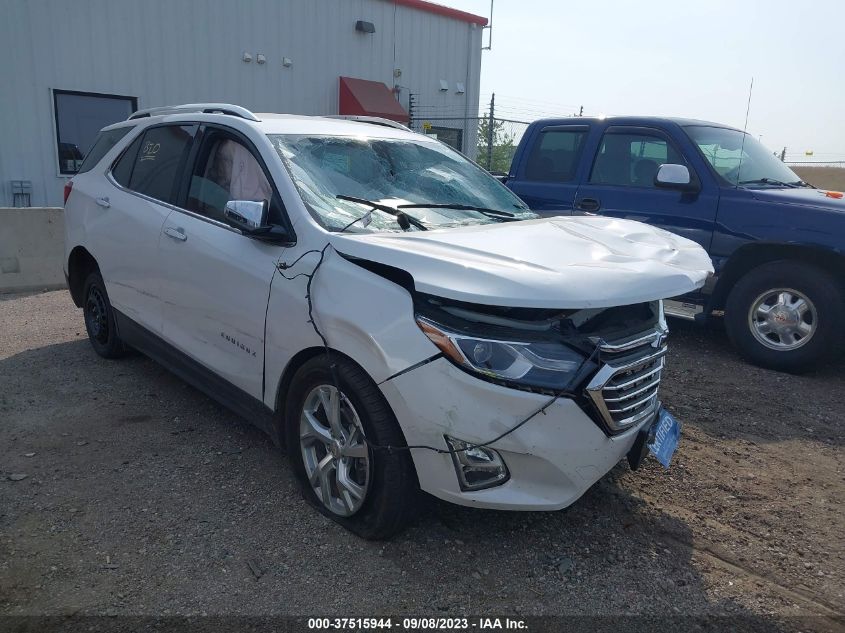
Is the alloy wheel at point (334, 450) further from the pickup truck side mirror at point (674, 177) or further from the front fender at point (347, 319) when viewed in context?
the pickup truck side mirror at point (674, 177)

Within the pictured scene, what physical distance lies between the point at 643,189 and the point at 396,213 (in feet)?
11.8

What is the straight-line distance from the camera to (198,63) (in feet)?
42.8

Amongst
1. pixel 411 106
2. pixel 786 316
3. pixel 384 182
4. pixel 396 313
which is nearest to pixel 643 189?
pixel 786 316

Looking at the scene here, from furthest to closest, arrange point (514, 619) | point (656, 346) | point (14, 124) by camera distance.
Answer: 1. point (14, 124)
2. point (656, 346)
3. point (514, 619)

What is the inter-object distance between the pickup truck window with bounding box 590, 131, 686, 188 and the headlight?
4.12 metres

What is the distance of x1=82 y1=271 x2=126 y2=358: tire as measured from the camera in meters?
5.04

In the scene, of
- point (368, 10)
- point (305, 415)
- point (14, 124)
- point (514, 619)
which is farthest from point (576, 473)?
point (368, 10)

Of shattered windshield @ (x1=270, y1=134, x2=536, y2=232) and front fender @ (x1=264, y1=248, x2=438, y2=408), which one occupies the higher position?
shattered windshield @ (x1=270, y1=134, x2=536, y2=232)

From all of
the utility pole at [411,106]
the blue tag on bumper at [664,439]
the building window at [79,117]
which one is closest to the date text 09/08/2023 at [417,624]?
the blue tag on bumper at [664,439]

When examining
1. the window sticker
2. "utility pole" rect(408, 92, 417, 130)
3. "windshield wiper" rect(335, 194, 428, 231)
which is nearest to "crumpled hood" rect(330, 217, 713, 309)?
"windshield wiper" rect(335, 194, 428, 231)

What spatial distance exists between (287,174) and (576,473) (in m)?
1.94

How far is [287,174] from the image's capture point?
332 centimetres

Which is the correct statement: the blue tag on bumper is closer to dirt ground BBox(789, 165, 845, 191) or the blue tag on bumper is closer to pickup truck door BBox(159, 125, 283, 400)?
pickup truck door BBox(159, 125, 283, 400)

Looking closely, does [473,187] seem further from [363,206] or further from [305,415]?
[305,415]
